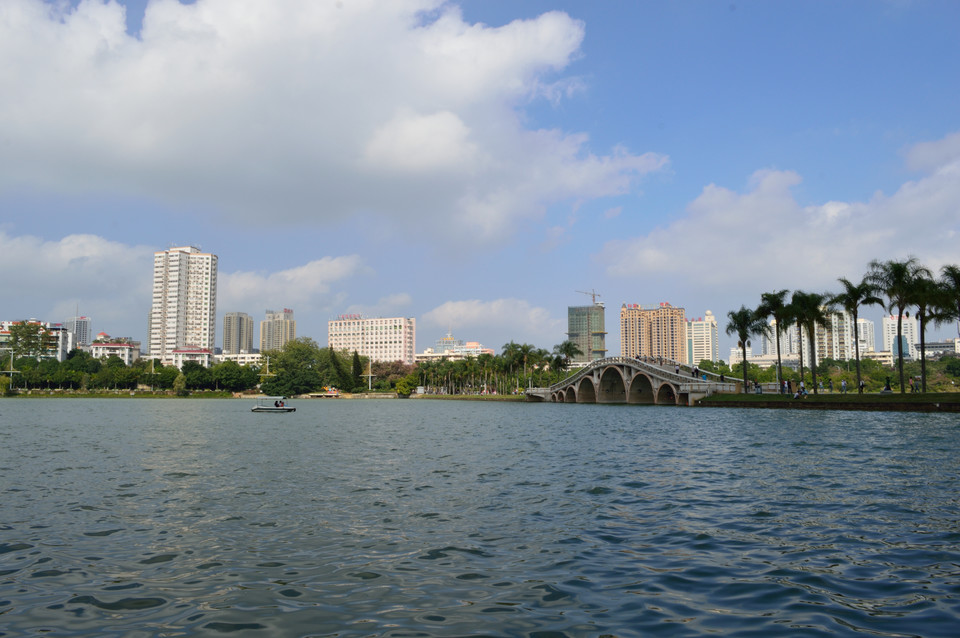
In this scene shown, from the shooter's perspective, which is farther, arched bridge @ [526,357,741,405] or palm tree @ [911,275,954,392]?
arched bridge @ [526,357,741,405]

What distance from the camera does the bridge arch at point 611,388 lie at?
417 ft

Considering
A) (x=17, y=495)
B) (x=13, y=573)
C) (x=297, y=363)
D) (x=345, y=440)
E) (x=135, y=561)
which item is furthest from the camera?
(x=297, y=363)

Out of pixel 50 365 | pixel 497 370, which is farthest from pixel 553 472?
pixel 50 365

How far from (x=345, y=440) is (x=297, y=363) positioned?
167m

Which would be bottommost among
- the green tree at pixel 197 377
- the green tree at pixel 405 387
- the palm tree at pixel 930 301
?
the green tree at pixel 405 387

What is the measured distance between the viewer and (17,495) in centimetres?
1850

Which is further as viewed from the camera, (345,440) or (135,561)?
(345,440)

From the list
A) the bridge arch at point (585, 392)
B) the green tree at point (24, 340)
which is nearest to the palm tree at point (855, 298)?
the bridge arch at point (585, 392)

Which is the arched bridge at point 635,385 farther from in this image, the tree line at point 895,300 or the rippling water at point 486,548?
the rippling water at point 486,548

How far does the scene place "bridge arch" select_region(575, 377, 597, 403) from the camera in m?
136

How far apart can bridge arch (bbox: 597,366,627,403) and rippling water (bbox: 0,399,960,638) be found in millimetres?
101553

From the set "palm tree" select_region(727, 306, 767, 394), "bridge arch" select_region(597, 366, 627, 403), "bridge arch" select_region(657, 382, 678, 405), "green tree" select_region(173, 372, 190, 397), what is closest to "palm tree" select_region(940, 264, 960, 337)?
"palm tree" select_region(727, 306, 767, 394)

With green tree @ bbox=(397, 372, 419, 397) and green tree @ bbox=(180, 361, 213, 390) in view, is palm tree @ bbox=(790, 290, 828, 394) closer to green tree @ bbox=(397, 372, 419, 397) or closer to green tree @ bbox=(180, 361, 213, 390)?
green tree @ bbox=(397, 372, 419, 397)

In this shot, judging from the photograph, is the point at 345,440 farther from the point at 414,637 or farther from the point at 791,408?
the point at 791,408
